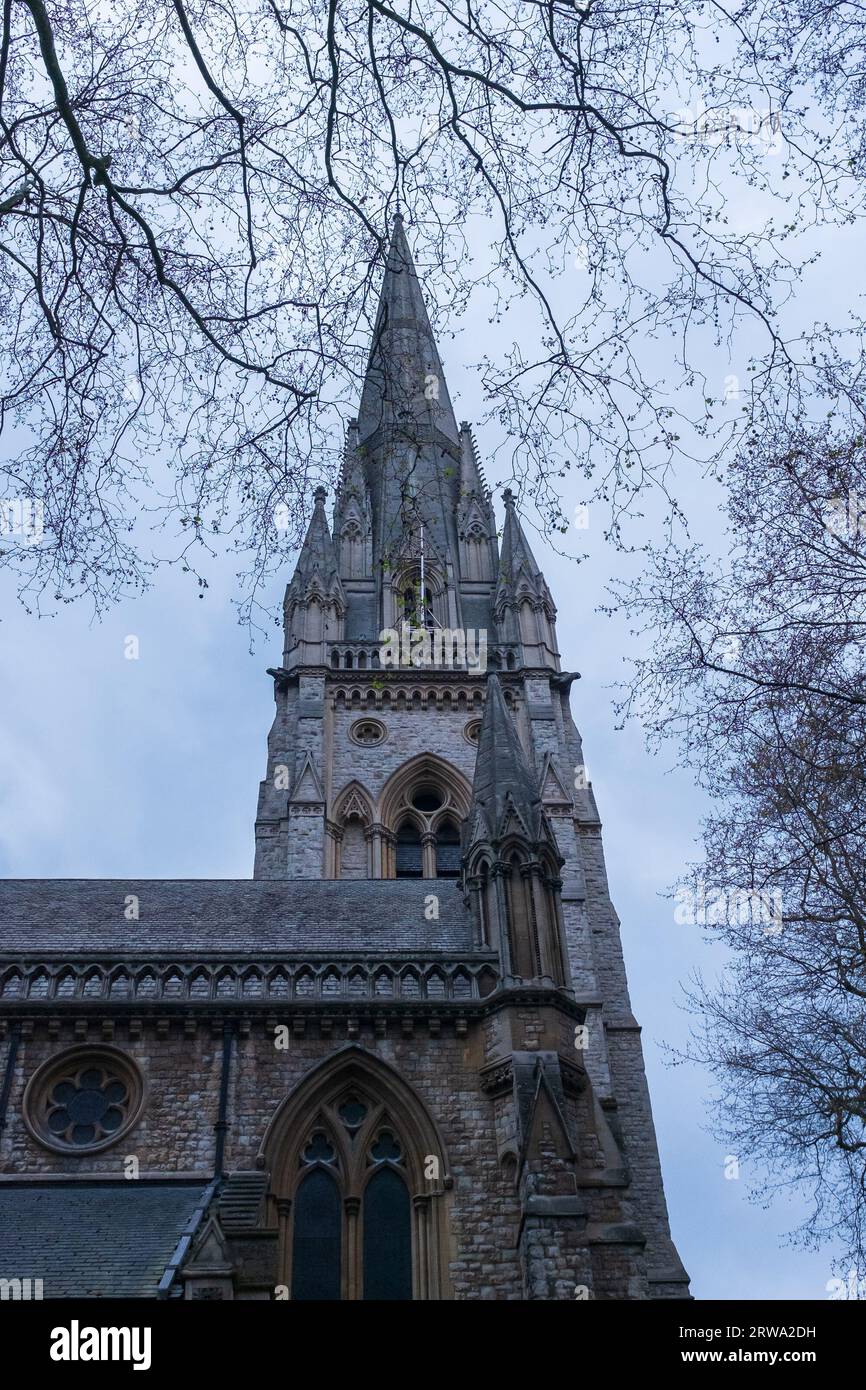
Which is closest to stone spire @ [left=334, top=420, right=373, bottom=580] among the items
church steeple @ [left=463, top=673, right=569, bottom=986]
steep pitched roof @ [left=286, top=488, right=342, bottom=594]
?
steep pitched roof @ [left=286, top=488, right=342, bottom=594]

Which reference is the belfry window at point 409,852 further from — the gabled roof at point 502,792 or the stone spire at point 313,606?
the gabled roof at point 502,792

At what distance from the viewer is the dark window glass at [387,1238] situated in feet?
45.4

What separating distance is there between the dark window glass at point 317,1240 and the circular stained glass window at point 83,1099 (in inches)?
89.1

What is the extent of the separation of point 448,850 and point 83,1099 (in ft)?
54.5

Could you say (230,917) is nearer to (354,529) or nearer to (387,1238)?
(387,1238)

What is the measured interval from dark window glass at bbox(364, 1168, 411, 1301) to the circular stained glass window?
118 inches

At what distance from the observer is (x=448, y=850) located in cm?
3077

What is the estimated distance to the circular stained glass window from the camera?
47.6 ft

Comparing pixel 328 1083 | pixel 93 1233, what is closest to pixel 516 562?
pixel 328 1083

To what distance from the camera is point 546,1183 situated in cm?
1333

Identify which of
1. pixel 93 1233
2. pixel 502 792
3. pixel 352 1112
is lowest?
pixel 93 1233

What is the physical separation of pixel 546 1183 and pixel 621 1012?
13921mm

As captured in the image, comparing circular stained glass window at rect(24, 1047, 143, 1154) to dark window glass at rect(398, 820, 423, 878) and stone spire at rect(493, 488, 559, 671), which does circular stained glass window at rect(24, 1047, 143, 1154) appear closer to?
dark window glass at rect(398, 820, 423, 878)

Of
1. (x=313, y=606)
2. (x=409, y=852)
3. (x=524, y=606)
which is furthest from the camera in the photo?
(x=524, y=606)
